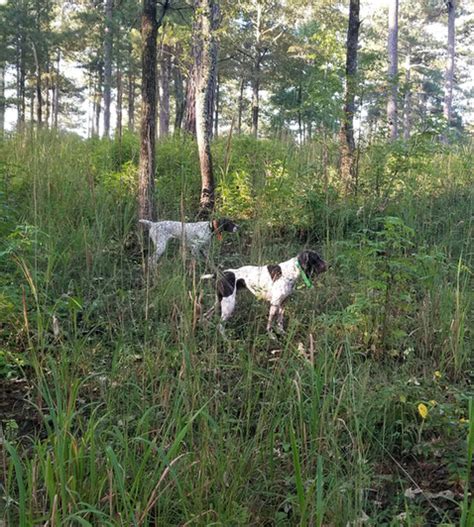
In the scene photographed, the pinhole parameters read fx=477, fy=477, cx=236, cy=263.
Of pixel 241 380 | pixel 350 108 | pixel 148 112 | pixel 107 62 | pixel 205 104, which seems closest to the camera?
pixel 241 380

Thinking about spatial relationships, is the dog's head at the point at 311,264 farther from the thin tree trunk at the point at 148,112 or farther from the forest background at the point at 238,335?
the thin tree trunk at the point at 148,112

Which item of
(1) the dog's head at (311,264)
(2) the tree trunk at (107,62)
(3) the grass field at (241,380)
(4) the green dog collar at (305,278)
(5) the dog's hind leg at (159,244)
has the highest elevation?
(2) the tree trunk at (107,62)

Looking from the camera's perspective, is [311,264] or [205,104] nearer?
[311,264]

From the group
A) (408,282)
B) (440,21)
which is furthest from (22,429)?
(440,21)

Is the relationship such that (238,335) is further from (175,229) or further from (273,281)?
(175,229)

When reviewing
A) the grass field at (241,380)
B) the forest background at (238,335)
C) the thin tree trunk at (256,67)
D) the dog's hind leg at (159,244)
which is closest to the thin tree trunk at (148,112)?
the forest background at (238,335)

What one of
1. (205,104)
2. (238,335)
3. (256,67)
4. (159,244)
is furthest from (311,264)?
(256,67)

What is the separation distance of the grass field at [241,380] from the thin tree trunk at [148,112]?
463 millimetres

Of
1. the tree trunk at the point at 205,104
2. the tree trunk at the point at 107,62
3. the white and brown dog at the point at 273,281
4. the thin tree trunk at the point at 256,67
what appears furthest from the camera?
the thin tree trunk at the point at 256,67

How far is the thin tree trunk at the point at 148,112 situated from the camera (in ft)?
17.2

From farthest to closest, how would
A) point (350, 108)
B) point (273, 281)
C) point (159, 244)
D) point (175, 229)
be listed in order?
point (350, 108), point (175, 229), point (159, 244), point (273, 281)

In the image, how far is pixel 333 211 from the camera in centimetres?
574

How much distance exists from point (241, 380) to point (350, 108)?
5639 mm

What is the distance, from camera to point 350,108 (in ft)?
23.2
